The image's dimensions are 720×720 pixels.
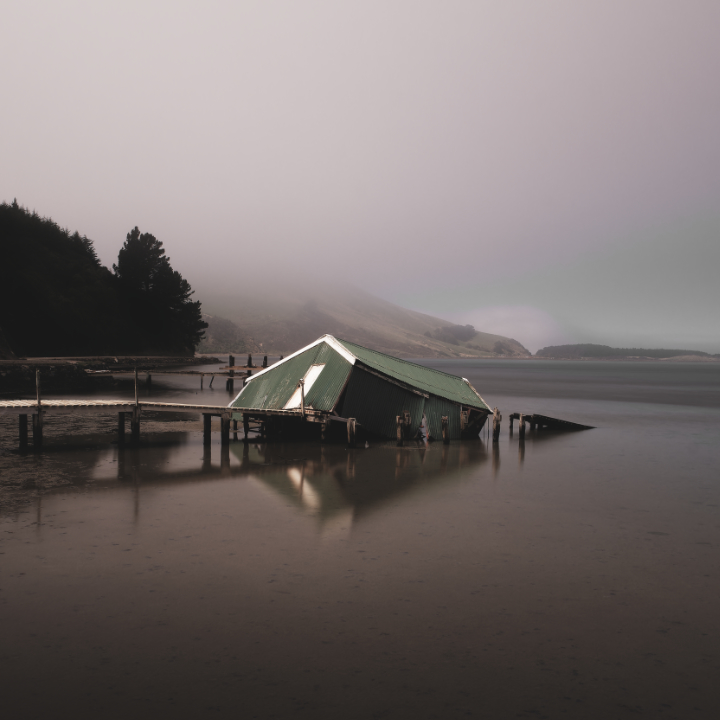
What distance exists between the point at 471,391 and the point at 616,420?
14.2 meters

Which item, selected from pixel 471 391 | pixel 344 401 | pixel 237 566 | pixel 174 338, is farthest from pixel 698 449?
pixel 174 338

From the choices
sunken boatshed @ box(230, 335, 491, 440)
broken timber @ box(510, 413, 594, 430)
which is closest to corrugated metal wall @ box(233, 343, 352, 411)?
sunken boatshed @ box(230, 335, 491, 440)

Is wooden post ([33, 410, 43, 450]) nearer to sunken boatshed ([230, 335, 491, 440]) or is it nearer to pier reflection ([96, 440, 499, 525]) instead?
pier reflection ([96, 440, 499, 525])

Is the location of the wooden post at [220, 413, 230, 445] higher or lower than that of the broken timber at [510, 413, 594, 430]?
higher

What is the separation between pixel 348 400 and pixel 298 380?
8.34ft

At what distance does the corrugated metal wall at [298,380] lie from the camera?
23016 millimetres

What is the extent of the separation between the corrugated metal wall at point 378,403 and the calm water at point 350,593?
15.1ft

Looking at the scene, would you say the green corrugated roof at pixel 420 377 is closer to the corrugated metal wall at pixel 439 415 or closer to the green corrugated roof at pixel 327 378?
the green corrugated roof at pixel 327 378

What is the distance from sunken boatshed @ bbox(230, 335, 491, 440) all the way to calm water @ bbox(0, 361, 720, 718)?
4.25m

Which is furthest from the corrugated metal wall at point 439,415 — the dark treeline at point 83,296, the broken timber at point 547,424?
the dark treeline at point 83,296

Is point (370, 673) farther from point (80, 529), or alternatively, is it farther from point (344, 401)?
point (344, 401)

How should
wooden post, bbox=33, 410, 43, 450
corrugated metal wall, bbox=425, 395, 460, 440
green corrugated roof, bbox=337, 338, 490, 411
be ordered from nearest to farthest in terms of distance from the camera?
1. wooden post, bbox=33, 410, 43, 450
2. green corrugated roof, bbox=337, 338, 490, 411
3. corrugated metal wall, bbox=425, 395, 460, 440

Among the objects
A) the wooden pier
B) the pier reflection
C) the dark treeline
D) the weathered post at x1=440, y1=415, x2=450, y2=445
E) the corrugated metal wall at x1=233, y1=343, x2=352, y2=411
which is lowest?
the pier reflection

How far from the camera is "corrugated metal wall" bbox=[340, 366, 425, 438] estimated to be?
23.2 meters
